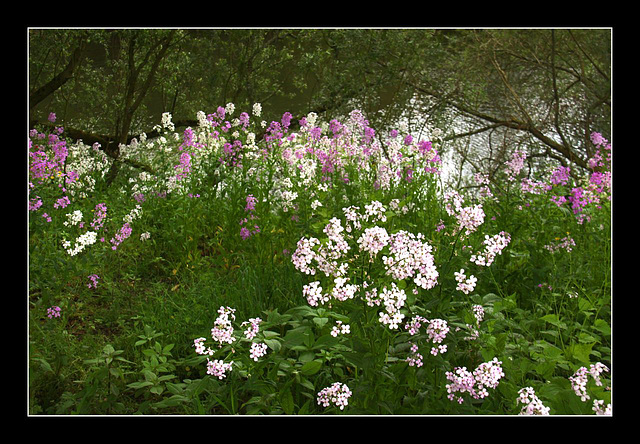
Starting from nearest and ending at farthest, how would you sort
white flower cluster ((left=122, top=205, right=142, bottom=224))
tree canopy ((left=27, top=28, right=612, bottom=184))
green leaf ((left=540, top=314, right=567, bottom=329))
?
1. green leaf ((left=540, top=314, right=567, bottom=329))
2. white flower cluster ((left=122, top=205, right=142, bottom=224))
3. tree canopy ((left=27, top=28, right=612, bottom=184))

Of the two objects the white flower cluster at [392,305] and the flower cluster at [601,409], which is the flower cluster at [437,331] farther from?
the flower cluster at [601,409]

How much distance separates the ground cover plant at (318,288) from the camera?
194cm

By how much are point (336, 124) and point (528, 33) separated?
3.12 m

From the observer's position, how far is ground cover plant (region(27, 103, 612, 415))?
194 cm

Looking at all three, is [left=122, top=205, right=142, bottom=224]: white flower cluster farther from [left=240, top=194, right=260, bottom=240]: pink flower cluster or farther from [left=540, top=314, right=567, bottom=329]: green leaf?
[left=540, top=314, right=567, bottom=329]: green leaf

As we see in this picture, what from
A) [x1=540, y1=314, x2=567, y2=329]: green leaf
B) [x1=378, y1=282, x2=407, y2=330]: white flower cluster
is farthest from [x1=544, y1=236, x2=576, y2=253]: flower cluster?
[x1=378, y1=282, x2=407, y2=330]: white flower cluster

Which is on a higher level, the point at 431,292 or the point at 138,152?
the point at 138,152

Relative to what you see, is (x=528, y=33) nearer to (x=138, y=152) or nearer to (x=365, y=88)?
(x=365, y=88)

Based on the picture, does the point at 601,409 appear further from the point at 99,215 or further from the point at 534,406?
the point at 99,215

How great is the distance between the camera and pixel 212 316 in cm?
293

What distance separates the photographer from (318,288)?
196 centimetres
